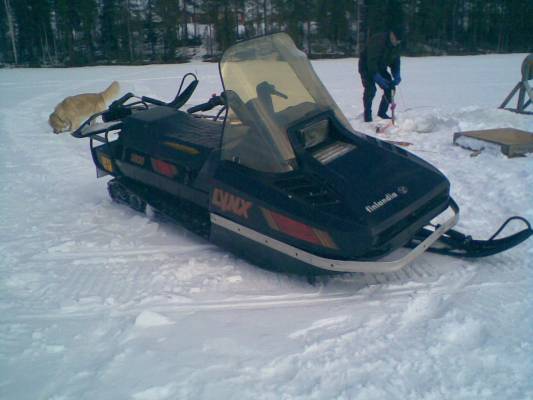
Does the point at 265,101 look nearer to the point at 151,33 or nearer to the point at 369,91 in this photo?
the point at 369,91

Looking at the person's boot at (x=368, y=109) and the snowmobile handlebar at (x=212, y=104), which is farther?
the person's boot at (x=368, y=109)

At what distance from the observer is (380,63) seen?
24.6 feet

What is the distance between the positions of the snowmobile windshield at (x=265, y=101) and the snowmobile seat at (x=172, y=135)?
413mm

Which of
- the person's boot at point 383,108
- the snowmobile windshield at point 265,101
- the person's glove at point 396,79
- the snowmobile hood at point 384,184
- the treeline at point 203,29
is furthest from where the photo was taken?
the treeline at point 203,29

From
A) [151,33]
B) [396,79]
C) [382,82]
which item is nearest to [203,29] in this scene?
[151,33]

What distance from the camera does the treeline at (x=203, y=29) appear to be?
89.4 feet

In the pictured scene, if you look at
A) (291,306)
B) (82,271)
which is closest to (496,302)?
(291,306)

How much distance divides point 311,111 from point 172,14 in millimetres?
27780

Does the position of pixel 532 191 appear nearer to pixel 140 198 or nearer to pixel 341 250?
pixel 341 250

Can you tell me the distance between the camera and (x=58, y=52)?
27.6 metres

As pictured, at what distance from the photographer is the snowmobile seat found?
144 inches

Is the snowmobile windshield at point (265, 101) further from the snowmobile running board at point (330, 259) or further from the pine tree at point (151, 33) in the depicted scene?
the pine tree at point (151, 33)

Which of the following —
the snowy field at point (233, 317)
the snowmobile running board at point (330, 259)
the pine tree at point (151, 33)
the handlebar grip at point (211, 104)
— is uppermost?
the pine tree at point (151, 33)

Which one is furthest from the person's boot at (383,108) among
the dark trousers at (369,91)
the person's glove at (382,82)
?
the person's glove at (382,82)
